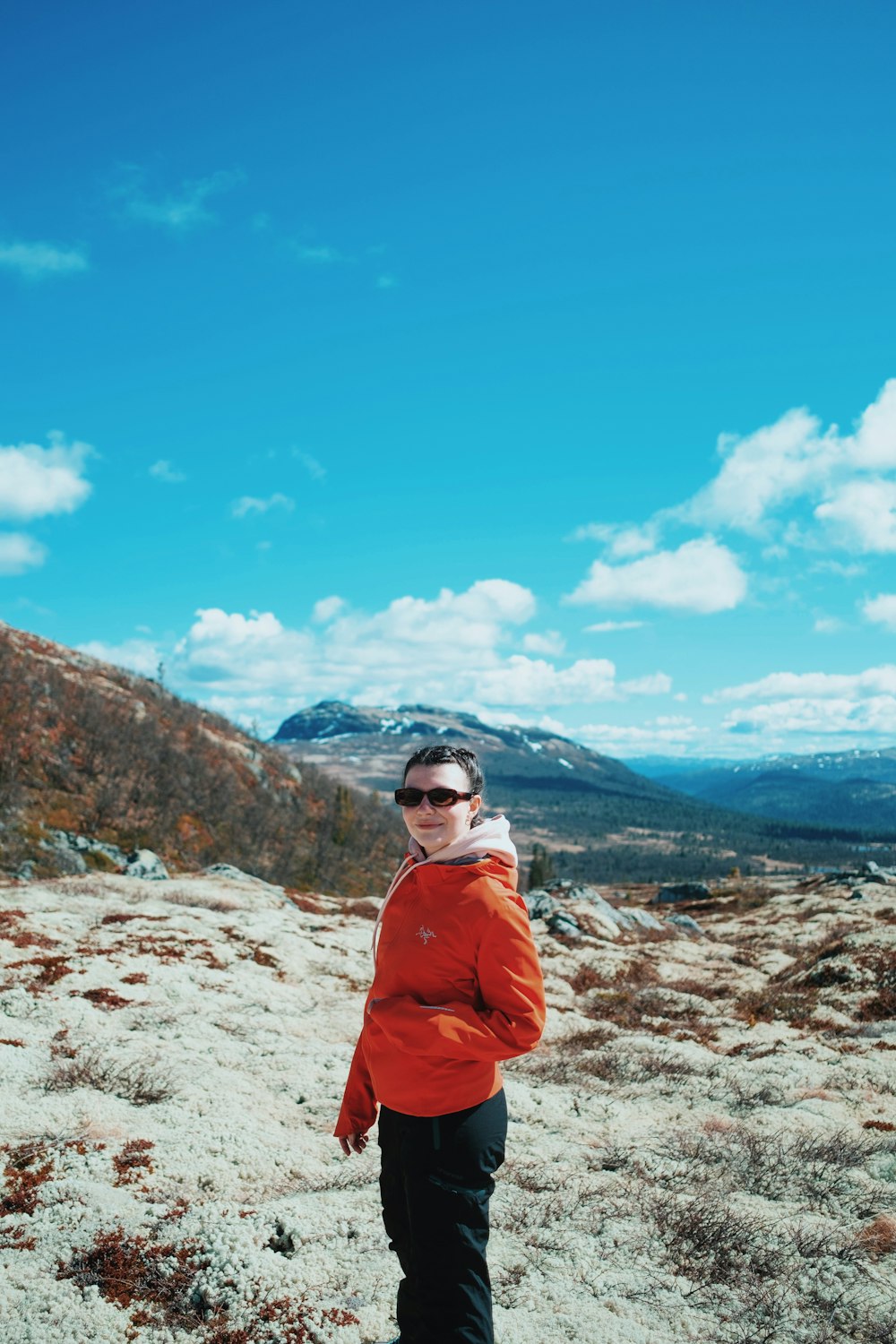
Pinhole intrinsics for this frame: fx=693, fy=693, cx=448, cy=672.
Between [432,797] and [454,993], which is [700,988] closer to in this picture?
[454,993]

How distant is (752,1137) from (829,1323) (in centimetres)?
391

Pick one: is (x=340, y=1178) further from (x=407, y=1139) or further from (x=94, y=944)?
(x=94, y=944)

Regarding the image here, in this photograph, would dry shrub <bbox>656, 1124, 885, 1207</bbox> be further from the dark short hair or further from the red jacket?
the dark short hair

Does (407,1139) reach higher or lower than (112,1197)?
higher

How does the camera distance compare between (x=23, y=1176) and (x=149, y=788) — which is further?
(x=149, y=788)

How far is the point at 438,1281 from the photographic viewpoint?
441 centimetres

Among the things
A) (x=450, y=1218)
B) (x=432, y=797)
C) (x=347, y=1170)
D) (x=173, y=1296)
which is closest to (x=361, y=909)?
(x=347, y=1170)

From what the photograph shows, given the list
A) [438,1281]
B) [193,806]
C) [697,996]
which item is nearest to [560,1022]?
[697,996]

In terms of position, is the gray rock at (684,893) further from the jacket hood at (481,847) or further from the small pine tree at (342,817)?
the jacket hood at (481,847)

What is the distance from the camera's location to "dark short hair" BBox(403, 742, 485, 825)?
16.3ft

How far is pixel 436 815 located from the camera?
4910mm

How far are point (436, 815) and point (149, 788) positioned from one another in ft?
255

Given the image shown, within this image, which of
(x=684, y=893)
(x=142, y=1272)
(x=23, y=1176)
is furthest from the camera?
(x=684, y=893)

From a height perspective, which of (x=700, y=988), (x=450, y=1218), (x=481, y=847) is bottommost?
(x=700, y=988)
